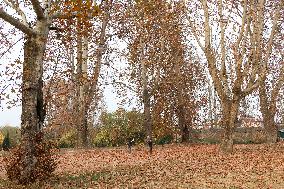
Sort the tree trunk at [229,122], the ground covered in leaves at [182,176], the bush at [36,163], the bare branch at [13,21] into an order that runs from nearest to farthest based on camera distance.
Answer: the bare branch at [13,21], the ground covered in leaves at [182,176], the bush at [36,163], the tree trunk at [229,122]

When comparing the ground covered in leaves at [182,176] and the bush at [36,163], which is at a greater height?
the bush at [36,163]

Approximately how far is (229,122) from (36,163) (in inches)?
439

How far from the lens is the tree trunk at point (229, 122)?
2058cm

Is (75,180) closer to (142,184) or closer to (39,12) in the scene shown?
(142,184)

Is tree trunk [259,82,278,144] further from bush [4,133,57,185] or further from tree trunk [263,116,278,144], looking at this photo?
bush [4,133,57,185]

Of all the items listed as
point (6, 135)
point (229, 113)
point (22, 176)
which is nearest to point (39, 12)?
point (22, 176)

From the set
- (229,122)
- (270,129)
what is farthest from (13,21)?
(270,129)

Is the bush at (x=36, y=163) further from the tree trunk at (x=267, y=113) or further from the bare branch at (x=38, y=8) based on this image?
the tree trunk at (x=267, y=113)

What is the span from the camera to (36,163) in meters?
12.5

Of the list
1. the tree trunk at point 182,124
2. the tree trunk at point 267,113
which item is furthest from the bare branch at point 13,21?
the tree trunk at point 182,124

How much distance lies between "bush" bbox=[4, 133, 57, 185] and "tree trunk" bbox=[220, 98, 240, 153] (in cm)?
1049

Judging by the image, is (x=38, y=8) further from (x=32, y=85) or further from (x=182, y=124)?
(x=182, y=124)

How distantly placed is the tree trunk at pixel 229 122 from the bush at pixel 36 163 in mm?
10493

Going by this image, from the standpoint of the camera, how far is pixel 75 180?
523 inches
